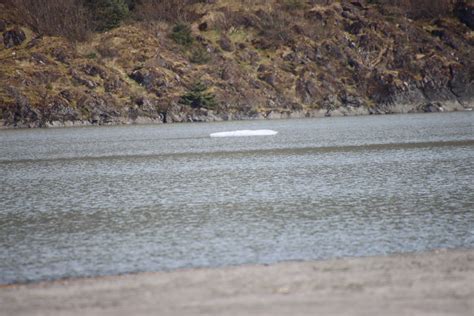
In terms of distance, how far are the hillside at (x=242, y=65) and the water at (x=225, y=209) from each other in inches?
3033

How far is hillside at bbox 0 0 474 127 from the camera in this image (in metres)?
129

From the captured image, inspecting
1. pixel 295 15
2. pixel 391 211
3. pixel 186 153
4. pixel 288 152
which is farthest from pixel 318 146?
pixel 295 15

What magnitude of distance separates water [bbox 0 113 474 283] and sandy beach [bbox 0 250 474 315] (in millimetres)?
1590

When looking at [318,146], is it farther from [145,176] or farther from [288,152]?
[145,176]

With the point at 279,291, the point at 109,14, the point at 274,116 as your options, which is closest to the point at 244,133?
the point at 274,116

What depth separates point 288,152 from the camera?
5741 cm

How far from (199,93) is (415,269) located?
119 metres

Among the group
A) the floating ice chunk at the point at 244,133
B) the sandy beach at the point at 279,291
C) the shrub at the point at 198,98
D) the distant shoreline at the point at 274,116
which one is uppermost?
the shrub at the point at 198,98

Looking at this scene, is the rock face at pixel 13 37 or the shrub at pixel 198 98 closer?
the shrub at pixel 198 98

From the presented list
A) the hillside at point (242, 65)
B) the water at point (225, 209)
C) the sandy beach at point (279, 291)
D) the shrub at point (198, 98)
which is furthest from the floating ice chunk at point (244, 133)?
the sandy beach at point (279, 291)

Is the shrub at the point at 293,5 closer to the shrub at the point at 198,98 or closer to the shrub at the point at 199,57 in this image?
the shrub at the point at 199,57

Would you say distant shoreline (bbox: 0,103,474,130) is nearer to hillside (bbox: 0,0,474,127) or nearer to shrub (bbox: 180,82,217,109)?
hillside (bbox: 0,0,474,127)

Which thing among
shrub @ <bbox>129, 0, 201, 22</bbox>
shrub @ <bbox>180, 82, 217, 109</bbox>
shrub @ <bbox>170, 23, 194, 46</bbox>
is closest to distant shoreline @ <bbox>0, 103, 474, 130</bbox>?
shrub @ <bbox>180, 82, 217, 109</bbox>

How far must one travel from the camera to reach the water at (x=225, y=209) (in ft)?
60.0
